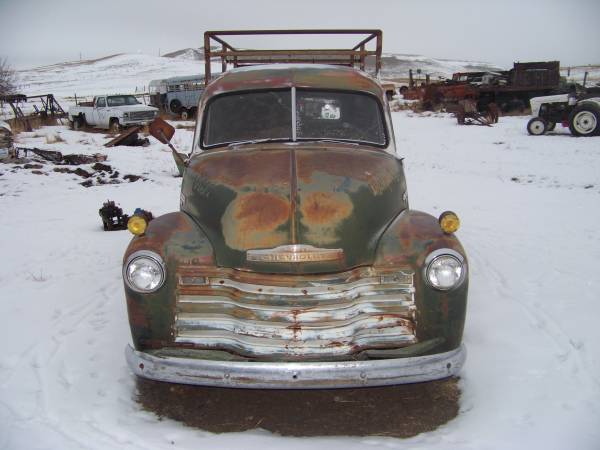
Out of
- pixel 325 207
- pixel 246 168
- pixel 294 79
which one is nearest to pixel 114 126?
pixel 294 79

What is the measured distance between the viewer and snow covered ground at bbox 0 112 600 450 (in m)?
2.88

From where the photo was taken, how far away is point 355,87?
434 cm

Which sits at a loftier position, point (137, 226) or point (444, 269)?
point (137, 226)

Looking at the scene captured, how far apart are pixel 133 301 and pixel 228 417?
0.93 metres

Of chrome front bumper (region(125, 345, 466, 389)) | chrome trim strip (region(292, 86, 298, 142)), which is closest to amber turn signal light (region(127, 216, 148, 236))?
chrome front bumper (region(125, 345, 466, 389))

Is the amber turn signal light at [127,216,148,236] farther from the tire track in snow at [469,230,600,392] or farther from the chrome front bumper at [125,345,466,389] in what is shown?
the tire track in snow at [469,230,600,392]

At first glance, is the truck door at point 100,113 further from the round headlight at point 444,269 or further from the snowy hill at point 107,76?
the snowy hill at point 107,76

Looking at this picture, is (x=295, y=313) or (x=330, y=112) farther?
(x=330, y=112)

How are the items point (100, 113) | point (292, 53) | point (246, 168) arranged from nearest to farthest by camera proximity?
1. point (246, 168)
2. point (292, 53)
3. point (100, 113)

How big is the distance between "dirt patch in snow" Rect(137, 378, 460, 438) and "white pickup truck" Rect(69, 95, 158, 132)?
58.3ft

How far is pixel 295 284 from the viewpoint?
2.93m

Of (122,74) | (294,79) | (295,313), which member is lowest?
(122,74)

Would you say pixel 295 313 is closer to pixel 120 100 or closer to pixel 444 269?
pixel 444 269

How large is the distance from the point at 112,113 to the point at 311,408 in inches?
756
